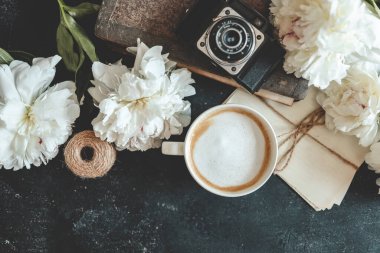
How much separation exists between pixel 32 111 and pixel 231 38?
0.35 m

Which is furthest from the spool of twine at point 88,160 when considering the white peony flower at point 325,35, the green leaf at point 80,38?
the white peony flower at point 325,35

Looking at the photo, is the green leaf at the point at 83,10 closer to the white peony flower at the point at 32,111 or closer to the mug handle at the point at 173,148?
the white peony flower at the point at 32,111

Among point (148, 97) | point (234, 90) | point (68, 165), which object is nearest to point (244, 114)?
point (234, 90)

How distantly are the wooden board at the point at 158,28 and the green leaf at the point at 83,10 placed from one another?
0.09ft

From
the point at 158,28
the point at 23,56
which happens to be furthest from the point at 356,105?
the point at 23,56

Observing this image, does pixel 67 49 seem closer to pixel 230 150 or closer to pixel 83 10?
pixel 83 10

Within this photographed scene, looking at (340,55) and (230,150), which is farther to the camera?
(230,150)

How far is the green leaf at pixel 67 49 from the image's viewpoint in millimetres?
961

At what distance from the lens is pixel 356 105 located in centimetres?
95

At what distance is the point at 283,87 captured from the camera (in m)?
→ 0.98

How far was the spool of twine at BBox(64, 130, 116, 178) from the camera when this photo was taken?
974 mm

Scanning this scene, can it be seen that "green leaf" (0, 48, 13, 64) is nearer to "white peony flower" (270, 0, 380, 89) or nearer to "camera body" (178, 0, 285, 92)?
"camera body" (178, 0, 285, 92)

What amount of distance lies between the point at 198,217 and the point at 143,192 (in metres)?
0.11

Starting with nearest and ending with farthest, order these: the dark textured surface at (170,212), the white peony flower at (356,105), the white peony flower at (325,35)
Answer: the white peony flower at (325,35)
the white peony flower at (356,105)
the dark textured surface at (170,212)
